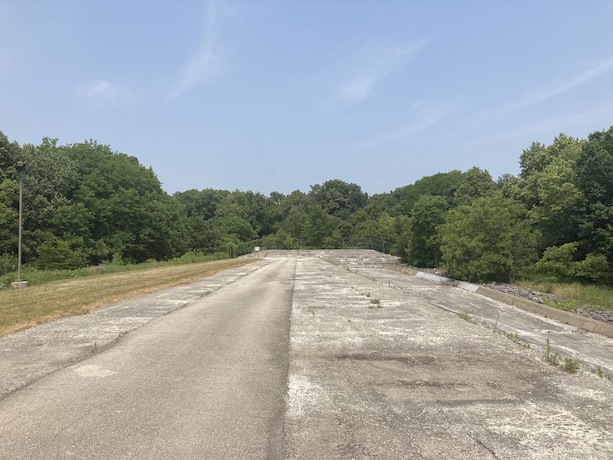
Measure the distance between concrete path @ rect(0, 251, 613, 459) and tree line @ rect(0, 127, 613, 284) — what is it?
14.0m

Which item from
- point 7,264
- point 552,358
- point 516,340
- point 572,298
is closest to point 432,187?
point 7,264

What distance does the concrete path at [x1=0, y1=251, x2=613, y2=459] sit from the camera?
4355mm

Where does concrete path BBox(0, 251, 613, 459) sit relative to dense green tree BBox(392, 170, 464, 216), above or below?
below

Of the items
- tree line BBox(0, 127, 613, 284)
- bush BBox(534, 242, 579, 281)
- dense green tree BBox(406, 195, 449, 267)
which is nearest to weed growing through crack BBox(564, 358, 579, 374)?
tree line BBox(0, 127, 613, 284)

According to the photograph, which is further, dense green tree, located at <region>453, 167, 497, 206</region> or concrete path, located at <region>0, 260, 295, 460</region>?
dense green tree, located at <region>453, 167, 497, 206</region>

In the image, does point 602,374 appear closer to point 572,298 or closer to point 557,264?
point 572,298

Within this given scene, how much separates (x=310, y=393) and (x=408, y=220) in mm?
54892

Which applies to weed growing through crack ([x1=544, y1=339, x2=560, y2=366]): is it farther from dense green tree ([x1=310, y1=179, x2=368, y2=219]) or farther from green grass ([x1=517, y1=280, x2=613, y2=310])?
dense green tree ([x1=310, y1=179, x2=368, y2=219])

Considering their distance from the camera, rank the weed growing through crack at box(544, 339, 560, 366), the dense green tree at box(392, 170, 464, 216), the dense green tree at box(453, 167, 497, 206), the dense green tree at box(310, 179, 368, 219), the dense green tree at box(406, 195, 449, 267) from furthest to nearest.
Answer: the dense green tree at box(310, 179, 368, 219) < the dense green tree at box(392, 170, 464, 216) < the dense green tree at box(453, 167, 497, 206) < the dense green tree at box(406, 195, 449, 267) < the weed growing through crack at box(544, 339, 560, 366)

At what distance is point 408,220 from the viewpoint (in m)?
59.0

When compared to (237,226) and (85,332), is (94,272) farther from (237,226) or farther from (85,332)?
(237,226)

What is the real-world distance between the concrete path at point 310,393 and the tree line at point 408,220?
1404 centimetres

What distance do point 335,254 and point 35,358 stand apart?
191ft

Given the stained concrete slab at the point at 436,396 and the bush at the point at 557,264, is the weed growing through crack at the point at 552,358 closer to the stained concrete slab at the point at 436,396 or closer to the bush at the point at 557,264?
the stained concrete slab at the point at 436,396
